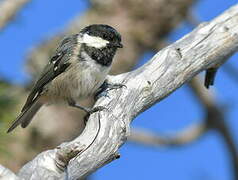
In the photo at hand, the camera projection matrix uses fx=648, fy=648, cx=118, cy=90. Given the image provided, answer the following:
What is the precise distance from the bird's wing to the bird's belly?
38 millimetres

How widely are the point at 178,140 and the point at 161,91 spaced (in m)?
2.87

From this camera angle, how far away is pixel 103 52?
4.14 m

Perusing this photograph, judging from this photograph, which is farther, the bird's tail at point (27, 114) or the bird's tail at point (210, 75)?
the bird's tail at point (27, 114)

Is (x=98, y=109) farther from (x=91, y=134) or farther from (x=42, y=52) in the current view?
(x=42, y=52)

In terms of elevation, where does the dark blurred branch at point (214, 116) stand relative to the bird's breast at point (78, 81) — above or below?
above

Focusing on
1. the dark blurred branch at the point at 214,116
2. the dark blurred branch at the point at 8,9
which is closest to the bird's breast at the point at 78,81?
the dark blurred branch at the point at 8,9

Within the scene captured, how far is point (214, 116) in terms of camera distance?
6184 mm

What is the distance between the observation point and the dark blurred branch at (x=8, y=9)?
12.7ft

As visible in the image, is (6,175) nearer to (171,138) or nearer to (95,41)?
(95,41)

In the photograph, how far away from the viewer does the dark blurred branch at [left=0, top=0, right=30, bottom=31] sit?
3858mm

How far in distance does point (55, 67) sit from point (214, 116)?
238cm

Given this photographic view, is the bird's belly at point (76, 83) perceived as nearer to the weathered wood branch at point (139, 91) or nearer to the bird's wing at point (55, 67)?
the bird's wing at point (55, 67)

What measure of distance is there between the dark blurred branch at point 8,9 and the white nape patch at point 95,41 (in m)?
0.45

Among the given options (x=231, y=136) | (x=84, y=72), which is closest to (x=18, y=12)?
(x=84, y=72)
